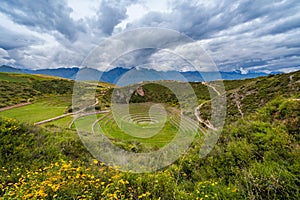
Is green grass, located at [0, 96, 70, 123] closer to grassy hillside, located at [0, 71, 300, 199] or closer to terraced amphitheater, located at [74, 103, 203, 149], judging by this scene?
terraced amphitheater, located at [74, 103, 203, 149]

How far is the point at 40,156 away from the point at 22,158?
496mm

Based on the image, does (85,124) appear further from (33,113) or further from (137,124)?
(33,113)

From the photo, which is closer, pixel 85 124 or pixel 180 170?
pixel 180 170

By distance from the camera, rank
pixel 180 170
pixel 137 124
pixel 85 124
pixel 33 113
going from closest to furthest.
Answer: pixel 180 170
pixel 137 124
pixel 85 124
pixel 33 113

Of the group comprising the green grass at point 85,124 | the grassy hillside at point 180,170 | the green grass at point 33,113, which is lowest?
the green grass at point 33,113

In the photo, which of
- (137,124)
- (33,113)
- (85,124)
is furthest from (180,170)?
(33,113)

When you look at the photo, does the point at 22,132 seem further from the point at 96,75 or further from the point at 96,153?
the point at 96,75

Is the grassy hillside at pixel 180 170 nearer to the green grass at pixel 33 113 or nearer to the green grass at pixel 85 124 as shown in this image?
the green grass at pixel 85 124

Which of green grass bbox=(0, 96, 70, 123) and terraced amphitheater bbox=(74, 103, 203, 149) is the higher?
terraced amphitheater bbox=(74, 103, 203, 149)

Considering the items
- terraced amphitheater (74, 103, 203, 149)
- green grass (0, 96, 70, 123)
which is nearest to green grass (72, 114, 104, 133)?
terraced amphitheater (74, 103, 203, 149)

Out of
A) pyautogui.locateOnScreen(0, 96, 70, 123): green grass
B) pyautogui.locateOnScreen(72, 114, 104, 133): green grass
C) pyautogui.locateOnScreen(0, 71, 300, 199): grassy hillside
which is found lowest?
pyautogui.locateOnScreen(0, 96, 70, 123): green grass

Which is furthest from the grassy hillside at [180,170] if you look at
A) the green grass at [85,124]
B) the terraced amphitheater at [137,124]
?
the green grass at [85,124]

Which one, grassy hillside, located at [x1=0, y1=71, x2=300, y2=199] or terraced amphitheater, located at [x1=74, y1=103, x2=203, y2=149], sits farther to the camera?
terraced amphitheater, located at [x1=74, y1=103, x2=203, y2=149]

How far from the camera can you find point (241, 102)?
30.3 metres
